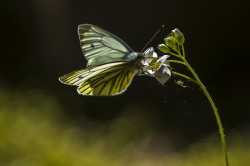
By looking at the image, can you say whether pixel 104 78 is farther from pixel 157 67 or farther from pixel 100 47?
pixel 157 67

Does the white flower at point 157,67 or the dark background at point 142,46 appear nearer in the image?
the white flower at point 157,67

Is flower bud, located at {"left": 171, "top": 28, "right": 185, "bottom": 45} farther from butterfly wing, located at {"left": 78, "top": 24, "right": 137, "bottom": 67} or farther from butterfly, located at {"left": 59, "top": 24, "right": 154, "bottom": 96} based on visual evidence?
butterfly wing, located at {"left": 78, "top": 24, "right": 137, "bottom": 67}

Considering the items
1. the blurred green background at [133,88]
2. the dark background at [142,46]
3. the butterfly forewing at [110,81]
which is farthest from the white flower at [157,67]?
the dark background at [142,46]

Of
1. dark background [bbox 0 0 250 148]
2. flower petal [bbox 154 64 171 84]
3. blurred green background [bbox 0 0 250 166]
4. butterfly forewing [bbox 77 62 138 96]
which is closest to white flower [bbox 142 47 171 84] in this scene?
flower petal [bbox 154 64 171 84]

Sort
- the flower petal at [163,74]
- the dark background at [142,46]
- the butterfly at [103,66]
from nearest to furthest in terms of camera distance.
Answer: the flower petal at [163,74] < the butterfly at [103,66] < the dark background at [142,46]

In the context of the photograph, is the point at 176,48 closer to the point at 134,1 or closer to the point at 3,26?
the point at 134,1

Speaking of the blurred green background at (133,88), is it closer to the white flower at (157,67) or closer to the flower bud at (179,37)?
the white flower at (157,67)

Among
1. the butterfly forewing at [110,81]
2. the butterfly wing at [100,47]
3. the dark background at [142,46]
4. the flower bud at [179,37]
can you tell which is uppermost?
the flower bud at [179,37]

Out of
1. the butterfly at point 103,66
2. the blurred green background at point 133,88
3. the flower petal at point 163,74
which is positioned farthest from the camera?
the blurred green background at point 133,88
